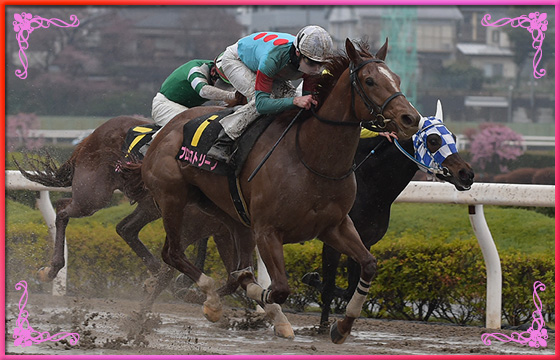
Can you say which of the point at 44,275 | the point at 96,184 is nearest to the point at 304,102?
the point at 96,184

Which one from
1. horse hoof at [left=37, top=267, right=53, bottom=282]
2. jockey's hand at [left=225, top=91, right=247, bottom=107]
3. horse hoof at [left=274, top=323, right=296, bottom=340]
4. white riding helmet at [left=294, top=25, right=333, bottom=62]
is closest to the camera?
white riding helmet at [left=294, top=25, right=333, bottom=62]

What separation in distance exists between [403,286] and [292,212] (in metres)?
1.55

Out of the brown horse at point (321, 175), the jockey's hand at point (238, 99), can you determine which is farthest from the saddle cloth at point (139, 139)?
the brown horse at point (321, 175)

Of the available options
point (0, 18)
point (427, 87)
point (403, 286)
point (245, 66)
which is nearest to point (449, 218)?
point (403, 286)

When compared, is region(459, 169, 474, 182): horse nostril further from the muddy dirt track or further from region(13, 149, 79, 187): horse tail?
region(13, 149, 79, 187): horse tail

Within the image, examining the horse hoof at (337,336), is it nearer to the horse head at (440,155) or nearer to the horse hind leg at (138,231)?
the horse head at (440,155)

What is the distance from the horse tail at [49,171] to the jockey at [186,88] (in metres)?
0.90

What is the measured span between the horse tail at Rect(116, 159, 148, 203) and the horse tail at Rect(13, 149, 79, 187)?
0.77m

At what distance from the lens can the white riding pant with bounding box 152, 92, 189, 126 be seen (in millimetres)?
5418

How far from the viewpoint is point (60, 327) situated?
16.3ft

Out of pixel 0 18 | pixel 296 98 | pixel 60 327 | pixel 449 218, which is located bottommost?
pixel 60 327

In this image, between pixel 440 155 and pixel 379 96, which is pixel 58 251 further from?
pixel 379 96

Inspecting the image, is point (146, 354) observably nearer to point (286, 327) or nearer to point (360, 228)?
point (286, 327)

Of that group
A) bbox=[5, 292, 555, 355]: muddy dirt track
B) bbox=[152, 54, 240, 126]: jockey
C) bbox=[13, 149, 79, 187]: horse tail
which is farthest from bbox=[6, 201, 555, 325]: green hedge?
bbox=[152, 54, 240, 126]: jockey
